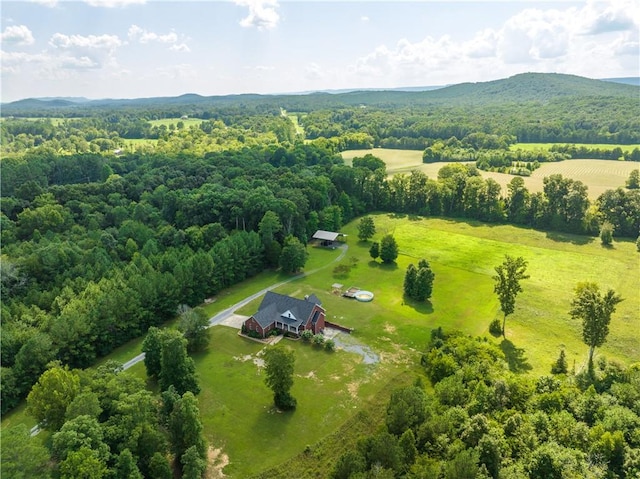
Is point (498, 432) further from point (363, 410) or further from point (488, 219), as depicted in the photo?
point (488, 219)

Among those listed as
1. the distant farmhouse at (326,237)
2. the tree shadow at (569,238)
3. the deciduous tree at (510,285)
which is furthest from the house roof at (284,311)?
the tree shadow at (569,238)

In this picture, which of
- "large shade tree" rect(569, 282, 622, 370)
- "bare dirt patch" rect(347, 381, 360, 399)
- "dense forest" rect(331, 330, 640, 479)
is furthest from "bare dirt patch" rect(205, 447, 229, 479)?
"large shade tree" rect(569, 282, 622, 370)

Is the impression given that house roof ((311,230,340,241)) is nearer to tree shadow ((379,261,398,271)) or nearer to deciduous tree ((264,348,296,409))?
tree shadow ((379,261,398,271))

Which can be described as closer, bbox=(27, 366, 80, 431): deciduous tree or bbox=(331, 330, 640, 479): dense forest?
bbox=(331, 330, 640, 479): dense forest

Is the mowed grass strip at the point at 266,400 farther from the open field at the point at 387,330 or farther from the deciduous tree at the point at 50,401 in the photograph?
the deciduous tree at the point at 50,401

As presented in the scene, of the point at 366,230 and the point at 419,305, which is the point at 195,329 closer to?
the point at 419,305

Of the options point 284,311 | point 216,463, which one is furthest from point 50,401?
point 284,311
